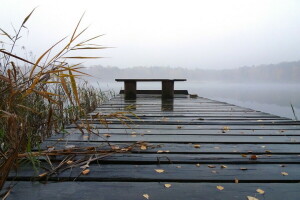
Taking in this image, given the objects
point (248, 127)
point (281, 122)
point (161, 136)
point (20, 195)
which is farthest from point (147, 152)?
point (281, 122)

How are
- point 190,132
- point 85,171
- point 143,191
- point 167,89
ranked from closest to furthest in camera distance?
point 143,191, point 85,171, point 190,132, point 167,89

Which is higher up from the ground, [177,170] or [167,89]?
[167,89]

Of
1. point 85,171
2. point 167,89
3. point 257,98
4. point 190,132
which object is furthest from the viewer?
point 257,98

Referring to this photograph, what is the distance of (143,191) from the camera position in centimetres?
104

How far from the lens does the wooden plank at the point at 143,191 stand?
992mm

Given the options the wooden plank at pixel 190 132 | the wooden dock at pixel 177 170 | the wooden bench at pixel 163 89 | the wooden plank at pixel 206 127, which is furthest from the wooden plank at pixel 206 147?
the wooden bench at pixel 163 89

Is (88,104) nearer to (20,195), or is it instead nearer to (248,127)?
(248,127)

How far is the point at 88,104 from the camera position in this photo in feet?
17.5

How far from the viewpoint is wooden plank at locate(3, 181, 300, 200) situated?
99cm

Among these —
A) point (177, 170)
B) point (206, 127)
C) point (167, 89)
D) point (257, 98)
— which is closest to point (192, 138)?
point (206, 127)

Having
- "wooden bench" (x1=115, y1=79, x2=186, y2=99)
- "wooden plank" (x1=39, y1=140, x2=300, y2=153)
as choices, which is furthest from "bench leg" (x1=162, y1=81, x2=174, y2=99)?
"wooden plank" (x1=39, y1=140, x2=300, y2=153)

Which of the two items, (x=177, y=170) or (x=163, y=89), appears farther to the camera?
(x=163, y=89)

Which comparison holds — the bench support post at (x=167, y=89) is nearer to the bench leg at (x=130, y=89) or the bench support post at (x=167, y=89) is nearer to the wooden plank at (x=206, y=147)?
the bench leg at (x=130, y=89)

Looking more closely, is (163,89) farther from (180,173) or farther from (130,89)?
(180,173)
